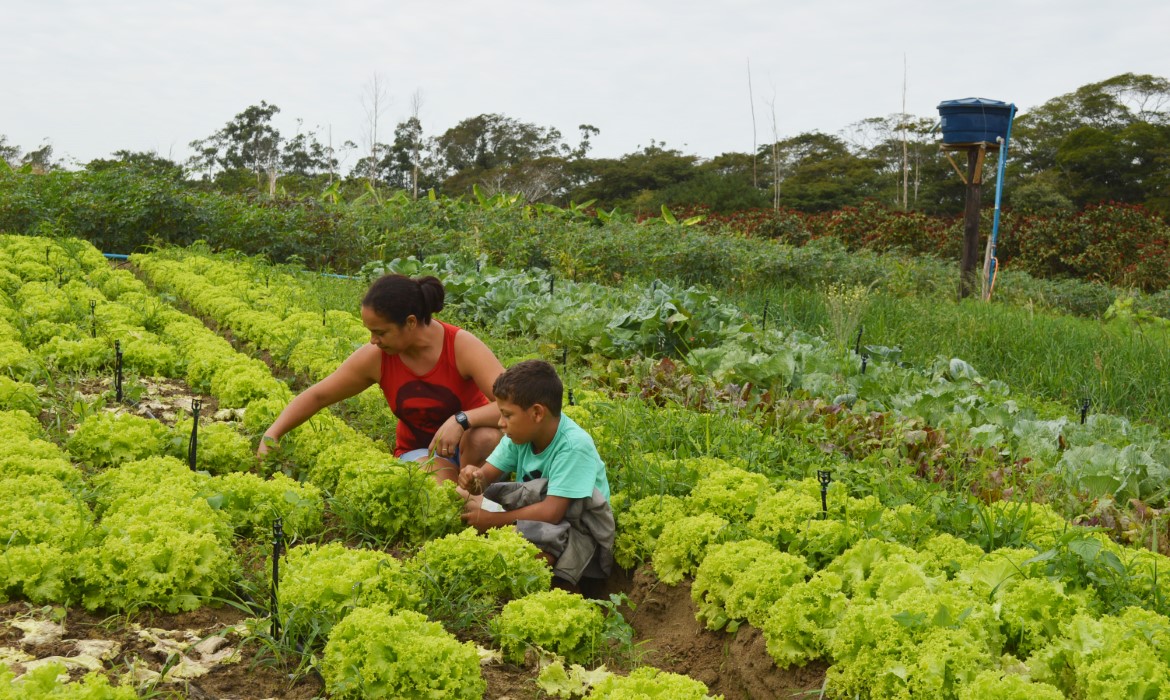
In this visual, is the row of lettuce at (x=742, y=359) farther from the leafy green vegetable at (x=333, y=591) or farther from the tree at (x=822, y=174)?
the tree at (x=822, y=174)

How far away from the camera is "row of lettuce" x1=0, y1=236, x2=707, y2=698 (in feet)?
10.0

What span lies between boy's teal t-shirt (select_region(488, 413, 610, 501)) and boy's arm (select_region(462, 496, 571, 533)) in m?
0.04

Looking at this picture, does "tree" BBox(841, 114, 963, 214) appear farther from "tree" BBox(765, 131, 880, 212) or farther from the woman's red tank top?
the woman's red tank top

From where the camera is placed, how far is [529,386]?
409 cm

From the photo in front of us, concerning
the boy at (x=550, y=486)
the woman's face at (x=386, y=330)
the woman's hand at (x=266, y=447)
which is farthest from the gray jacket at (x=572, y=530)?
the woman's hand at (x=266, y=447)

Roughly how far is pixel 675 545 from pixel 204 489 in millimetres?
2069

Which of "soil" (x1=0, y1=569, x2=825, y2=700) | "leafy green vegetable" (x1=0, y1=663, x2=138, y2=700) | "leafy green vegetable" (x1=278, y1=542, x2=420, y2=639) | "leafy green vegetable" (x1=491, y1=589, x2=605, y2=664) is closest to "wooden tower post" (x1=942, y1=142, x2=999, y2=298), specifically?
"soil" (x1=0, y1=569, x2=825, y2=700)

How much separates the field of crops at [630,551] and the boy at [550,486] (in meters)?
A: 0.18

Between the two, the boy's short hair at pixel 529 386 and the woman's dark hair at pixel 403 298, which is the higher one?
the woman's dark hair at pixel 403 298

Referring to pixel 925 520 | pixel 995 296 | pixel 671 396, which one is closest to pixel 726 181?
pixel 995 296

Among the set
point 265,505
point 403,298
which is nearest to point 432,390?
point 403,298

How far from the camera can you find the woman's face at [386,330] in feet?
15.3

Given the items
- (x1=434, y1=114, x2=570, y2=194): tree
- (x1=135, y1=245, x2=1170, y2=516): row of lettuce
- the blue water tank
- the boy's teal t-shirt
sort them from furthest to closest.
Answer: (x1=434, y1=114, x2=570, y2=194): tree → the blue water tank → (x1=135, y1=245, x2=1170, y2=516): row of lettuce → the boy's teal t-shirt

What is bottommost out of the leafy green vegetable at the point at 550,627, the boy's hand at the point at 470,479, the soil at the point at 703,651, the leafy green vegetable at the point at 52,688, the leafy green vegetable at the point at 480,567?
the soil at the point at 703,651
